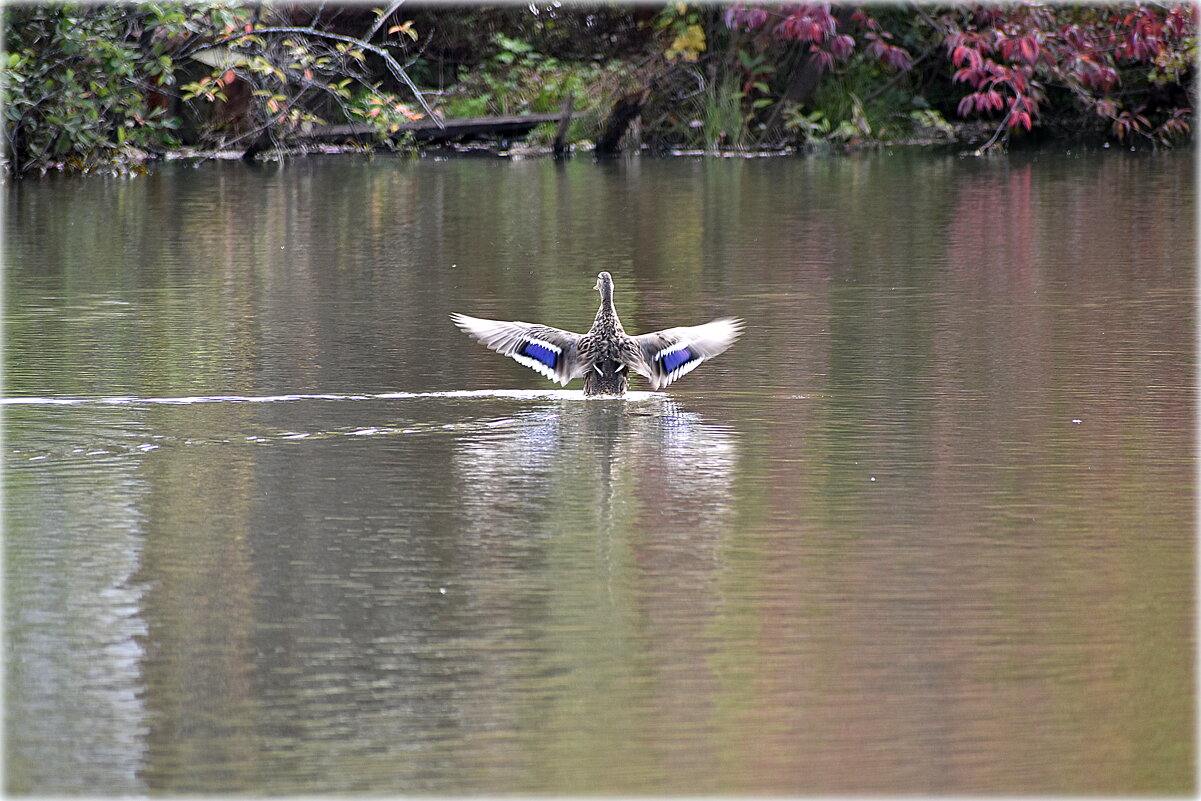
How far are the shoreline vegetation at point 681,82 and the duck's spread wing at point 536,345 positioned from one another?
11.5 meters

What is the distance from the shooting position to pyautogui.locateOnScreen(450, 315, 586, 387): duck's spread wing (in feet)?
26.5

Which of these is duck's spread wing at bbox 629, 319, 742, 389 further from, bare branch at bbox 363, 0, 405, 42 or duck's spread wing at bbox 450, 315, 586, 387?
bare branch at bbox 363, 0, 405, 42

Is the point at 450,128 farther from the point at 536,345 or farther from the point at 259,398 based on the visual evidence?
the point at 259,398

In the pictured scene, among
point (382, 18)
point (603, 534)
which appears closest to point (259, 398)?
point (603, 534)

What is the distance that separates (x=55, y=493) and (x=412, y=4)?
64.6 feet

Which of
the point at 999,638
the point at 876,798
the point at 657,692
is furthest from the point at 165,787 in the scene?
the point at 999,638

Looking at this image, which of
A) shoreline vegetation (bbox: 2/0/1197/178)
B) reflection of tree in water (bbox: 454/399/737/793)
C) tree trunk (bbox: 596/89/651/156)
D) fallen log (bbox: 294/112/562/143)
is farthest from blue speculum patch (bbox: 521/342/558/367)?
fallen log (bbox: 294/112/562/143)

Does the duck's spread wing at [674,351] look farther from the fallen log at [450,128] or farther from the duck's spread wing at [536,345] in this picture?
the fallen log at [450,128]

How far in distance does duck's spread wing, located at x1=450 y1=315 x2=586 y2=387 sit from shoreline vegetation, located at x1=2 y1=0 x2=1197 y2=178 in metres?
11.5

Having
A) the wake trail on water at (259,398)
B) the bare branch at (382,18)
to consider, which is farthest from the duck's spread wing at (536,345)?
the bare branch at (382,18)

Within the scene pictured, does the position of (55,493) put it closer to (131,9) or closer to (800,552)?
(800,552)

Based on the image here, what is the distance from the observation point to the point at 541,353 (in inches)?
321

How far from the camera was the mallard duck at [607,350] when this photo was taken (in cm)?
798

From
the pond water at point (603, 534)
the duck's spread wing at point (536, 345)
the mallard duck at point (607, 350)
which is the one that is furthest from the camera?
the duck's spread wing at point (536, 345)
